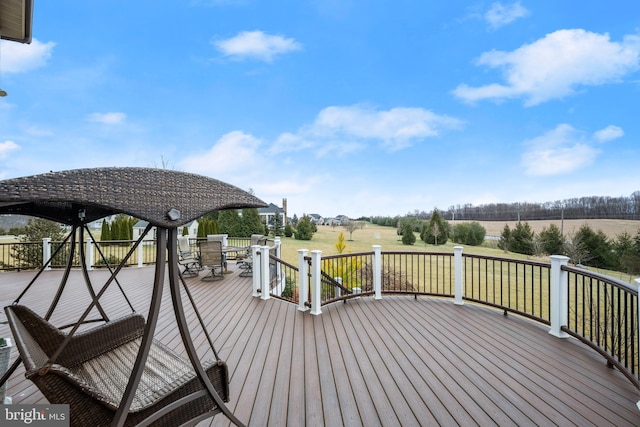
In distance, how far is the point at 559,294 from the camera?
11.2 ft

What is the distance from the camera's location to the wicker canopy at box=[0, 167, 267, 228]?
89cm

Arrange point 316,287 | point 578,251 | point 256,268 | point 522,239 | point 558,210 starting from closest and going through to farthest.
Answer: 1. point 316,287
2. point 256,268
3. point 578,251
4. point 522,239
5. point 558,210

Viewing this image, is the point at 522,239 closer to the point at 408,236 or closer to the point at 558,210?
the point at 558,210

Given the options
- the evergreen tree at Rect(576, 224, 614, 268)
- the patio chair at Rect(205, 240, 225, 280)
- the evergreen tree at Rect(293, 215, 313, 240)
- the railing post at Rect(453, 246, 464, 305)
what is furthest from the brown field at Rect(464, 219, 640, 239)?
the patio chair at Rect(205, 240, 225, 280)

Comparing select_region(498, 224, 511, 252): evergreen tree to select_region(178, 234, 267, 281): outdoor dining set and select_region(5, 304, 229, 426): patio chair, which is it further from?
Result: select_region(5, 304, 229, 426): patio chair

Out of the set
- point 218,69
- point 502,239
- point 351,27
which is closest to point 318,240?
point 502,239

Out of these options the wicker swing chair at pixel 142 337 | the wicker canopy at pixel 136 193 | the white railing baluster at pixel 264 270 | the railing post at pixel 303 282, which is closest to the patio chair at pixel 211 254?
the white railing baluster at pixel 264 270

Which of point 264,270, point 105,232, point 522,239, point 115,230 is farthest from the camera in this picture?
point 522,239

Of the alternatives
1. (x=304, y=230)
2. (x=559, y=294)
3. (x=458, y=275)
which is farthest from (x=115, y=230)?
(x=559, y=294)

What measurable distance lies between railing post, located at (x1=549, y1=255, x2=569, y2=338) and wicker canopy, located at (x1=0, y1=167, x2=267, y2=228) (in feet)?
13.0

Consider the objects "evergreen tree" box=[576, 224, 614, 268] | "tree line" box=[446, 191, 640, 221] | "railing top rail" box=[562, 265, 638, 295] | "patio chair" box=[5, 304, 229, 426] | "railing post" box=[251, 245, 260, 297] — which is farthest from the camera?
"tree line" box=[446, 191, 640, 221]

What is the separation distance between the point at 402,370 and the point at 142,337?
2341 mm

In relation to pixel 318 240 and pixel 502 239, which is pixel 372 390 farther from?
pixel 318 240

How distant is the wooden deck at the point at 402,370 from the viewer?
204 cm
